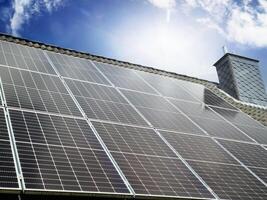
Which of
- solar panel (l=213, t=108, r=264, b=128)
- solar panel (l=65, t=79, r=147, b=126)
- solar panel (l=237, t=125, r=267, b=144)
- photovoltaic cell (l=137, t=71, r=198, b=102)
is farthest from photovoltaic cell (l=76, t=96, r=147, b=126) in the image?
solar panel (l=213, t=108, r=264, b=128)

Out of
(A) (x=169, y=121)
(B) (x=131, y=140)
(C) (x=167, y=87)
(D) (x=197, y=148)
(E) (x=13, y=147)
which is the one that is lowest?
(D) (x=197, y=148)

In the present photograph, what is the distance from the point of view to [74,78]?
13.2 metres

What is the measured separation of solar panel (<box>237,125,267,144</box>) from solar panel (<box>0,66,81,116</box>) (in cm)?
612

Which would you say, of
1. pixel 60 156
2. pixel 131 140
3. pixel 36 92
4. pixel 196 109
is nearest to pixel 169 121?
pixel 131 140

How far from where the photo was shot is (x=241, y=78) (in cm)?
2409

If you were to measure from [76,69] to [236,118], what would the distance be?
603 centimetres

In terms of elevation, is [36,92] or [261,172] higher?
[36,92]

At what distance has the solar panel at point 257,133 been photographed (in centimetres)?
1347

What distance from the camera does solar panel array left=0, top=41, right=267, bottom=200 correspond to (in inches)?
303

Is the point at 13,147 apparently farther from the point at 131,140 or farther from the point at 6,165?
the point at 131,140

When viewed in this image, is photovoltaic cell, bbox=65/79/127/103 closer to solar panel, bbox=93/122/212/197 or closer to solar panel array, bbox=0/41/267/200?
solar panel array, bbox=0/41/267/200

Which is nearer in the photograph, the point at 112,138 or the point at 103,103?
the point at 112,138

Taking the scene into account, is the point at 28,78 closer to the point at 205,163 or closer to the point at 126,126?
the point at 126,126

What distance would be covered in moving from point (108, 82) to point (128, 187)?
665cm
